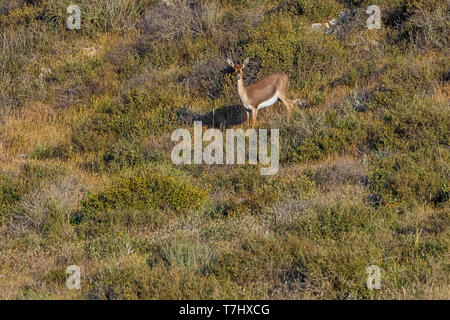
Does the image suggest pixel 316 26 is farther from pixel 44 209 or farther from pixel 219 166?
Answer: pixel 44 209

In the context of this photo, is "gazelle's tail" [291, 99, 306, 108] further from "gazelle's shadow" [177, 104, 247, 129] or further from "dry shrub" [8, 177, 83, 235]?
"dry shrub" [8, 177, 83, 235]

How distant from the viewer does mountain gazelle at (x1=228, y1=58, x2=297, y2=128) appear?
40.9 feet

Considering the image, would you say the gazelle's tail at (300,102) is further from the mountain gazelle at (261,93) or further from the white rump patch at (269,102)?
the white rump patch at (269,102)

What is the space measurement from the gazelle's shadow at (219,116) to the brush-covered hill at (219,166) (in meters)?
0.04

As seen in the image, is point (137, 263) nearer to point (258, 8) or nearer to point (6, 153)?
point (6, 153)

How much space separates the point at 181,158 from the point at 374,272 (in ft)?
17.5

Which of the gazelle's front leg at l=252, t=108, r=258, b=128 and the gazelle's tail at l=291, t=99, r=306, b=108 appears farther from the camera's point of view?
the gazelle's tail at l=291, t=99, r=306, b=108

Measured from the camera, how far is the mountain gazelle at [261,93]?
1247cm

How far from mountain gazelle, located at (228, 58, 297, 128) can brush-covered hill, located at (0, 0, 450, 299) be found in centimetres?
36

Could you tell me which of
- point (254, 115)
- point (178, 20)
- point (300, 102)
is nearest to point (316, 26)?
point (300, 102)

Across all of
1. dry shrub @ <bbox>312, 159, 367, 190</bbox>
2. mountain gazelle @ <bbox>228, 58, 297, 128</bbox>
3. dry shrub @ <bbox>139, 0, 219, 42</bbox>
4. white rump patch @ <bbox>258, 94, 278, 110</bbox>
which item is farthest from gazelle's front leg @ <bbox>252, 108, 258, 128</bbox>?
dry shrub @ <bbox>139, 0, 219, 42</bbox>

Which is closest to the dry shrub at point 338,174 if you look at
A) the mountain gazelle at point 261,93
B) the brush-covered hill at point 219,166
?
the brush-covered hill at point 219,166

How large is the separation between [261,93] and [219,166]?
223 centimetres

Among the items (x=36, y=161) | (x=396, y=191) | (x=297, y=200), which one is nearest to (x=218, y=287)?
(x=297, y=200)
